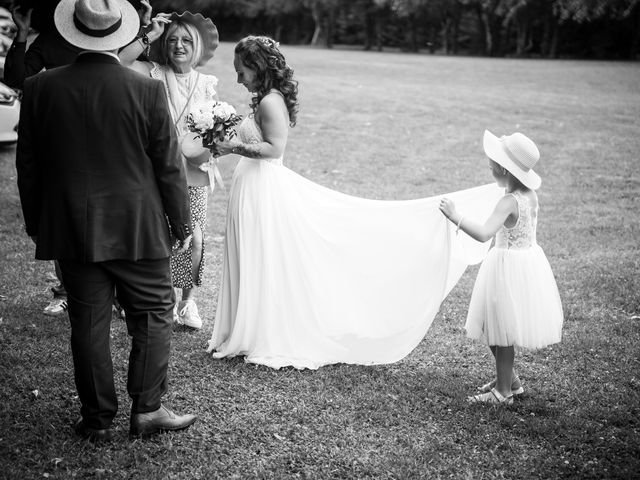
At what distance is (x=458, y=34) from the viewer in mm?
63000

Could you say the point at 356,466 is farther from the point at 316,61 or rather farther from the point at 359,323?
the point at 316,61

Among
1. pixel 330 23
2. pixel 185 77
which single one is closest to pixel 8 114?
pixel 185 77

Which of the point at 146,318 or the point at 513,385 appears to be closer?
the point at 146,318

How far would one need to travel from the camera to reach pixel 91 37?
3.87 metres

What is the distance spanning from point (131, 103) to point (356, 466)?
2572 millimetres

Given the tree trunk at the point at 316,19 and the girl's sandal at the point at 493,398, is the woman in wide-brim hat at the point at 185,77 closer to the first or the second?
the girl's sandal at the point at 493,398

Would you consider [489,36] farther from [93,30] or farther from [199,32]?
[93,30]

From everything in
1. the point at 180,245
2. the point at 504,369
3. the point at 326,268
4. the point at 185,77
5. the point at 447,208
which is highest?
the point at 185,77

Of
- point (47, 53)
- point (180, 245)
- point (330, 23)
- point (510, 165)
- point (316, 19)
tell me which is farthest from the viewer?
point (316, 19)

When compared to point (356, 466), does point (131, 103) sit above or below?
above

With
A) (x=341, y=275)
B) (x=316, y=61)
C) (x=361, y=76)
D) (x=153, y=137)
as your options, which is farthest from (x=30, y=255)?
(x=316, y=61)

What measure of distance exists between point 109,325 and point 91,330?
13 cm

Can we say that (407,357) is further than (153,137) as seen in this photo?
Yes

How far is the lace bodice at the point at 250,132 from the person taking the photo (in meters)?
5.52
